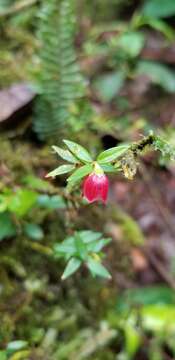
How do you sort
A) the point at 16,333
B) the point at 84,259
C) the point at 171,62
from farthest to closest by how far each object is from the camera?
1. the point at 171,62
2. the point at 16,333
3. the point at 84,259

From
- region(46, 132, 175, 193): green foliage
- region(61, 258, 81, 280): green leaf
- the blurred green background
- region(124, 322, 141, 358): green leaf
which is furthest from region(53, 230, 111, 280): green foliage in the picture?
region(124, 322, 141, 358): green leaf

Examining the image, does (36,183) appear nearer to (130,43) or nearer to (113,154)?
(113,154)

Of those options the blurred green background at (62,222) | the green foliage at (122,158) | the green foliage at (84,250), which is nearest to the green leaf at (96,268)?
the green foliage at (84,250)

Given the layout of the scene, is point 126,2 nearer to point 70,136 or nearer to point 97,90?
point 97,90

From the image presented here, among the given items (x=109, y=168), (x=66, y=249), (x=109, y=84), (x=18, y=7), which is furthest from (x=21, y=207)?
(x=109, y=84)

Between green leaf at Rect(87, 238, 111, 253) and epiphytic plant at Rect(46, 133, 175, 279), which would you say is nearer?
epiphytic plant at Rect(46, 133, 175, 279)

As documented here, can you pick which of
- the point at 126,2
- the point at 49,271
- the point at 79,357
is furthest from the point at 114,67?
the point at 79,357

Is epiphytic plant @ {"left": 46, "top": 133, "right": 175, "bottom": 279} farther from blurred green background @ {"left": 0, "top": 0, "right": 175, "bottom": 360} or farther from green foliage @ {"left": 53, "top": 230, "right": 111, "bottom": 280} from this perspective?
green foliage @ {"left": 53, "top": 230, "right": 111, "bottom": 280}
